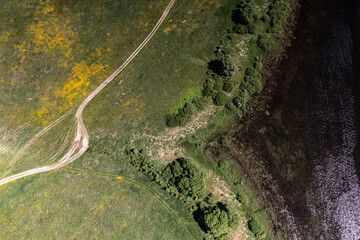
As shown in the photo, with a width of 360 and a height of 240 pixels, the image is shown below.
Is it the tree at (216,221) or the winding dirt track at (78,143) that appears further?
the winding dirt track at (78,143)

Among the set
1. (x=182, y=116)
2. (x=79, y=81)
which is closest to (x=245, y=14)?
(x=182, y=116)

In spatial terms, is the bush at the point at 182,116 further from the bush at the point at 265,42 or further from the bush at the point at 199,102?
the bush at the point at 265,42

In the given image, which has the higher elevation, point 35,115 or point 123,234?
point 35,115

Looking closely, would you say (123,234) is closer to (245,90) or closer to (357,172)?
(245,90)

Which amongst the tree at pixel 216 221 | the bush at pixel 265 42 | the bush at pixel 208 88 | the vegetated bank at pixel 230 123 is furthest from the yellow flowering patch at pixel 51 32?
the tree at pixel 216 221

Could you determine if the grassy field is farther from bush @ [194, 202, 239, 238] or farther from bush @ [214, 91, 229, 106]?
bush @ [214, 91, 229, 106]

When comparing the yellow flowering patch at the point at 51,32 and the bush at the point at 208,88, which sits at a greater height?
the yellow flowering patch at the point at 51,32

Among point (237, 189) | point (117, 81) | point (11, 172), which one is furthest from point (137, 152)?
point (11, 172)
